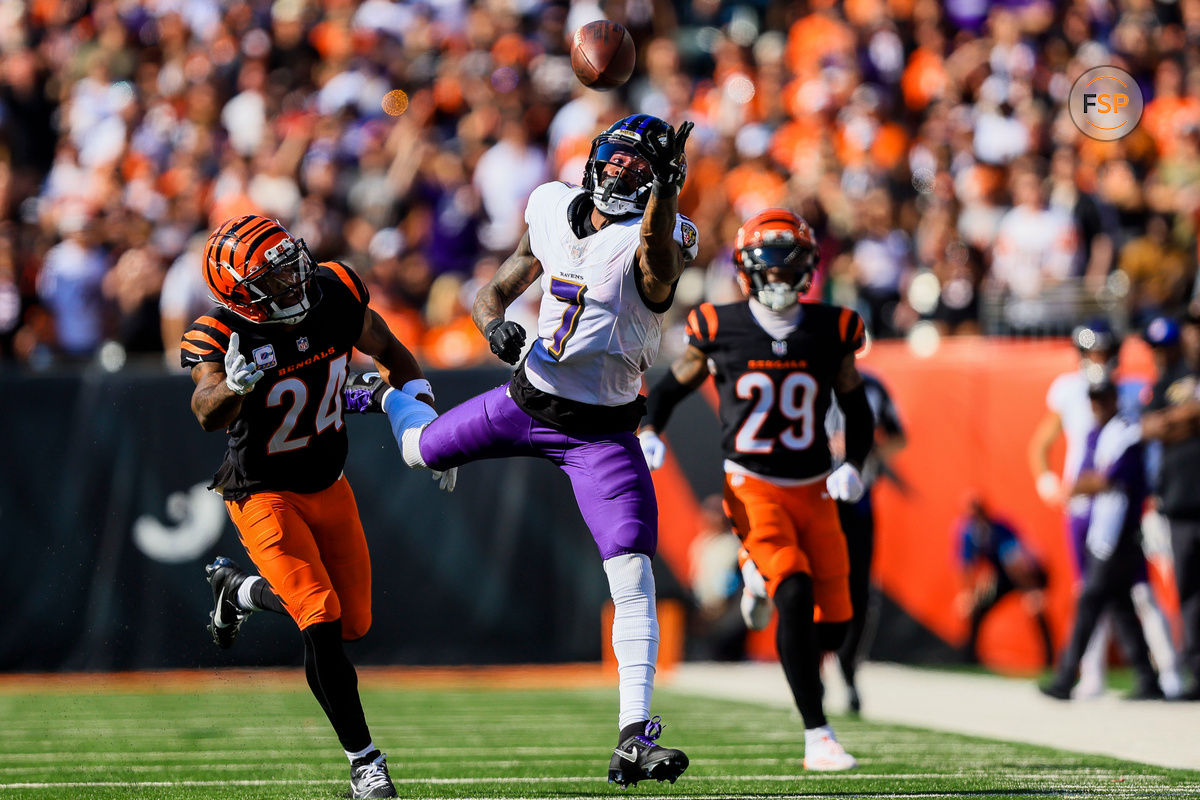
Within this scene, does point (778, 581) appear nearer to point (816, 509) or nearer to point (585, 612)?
point (816, 509)

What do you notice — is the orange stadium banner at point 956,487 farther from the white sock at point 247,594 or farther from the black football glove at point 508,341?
the black football glove at point 508,341

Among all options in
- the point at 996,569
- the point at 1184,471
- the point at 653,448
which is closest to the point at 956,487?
the point at 996,569

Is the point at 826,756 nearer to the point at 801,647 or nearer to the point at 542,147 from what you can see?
the point at 801,647

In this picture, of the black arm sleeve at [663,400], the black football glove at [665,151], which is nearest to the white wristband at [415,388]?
the black arm sleeve at [663,400]

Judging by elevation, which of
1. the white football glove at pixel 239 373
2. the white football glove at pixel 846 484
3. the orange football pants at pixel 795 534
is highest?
the white football glove at pixel 239 373

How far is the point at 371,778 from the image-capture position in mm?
5047

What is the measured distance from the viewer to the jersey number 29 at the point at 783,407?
636cm

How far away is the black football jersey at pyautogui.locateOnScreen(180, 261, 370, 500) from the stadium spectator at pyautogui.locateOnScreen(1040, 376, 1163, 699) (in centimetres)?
478

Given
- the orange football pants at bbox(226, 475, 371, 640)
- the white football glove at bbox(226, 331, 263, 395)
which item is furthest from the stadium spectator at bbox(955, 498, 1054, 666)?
the white football glove at bbox(226, 331, 263, 395)

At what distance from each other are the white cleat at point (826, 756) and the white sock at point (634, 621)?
109cm

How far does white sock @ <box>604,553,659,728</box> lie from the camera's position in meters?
5.01

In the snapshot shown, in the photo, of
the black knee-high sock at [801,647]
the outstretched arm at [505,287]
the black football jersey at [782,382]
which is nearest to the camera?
the outstretched arm at [505,287]

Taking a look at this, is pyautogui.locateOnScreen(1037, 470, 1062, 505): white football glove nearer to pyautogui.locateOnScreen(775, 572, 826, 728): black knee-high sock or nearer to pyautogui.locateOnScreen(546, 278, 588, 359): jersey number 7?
pyautogui.locateOnScreen(775, 572, 826, 728): black knee-high sock

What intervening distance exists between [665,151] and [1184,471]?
16.7 feet
